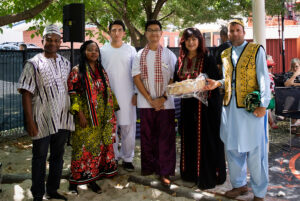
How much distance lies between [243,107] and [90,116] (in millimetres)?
1839

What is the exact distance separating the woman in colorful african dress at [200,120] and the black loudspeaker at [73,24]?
297 cm

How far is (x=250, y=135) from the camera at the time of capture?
11.2 ft

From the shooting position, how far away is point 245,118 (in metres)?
3.45

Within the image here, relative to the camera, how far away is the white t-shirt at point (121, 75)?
176 inches

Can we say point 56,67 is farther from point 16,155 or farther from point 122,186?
point 16,155

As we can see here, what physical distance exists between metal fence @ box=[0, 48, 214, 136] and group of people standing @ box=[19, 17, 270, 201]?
13.8ft

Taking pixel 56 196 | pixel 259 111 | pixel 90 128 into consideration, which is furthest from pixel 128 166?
pixel 259 111

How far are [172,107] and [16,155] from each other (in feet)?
12.0

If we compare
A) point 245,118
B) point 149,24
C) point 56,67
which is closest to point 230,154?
point 245,118

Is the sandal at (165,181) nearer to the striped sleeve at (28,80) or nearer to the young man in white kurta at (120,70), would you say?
the young man in white kurta at (120,70)

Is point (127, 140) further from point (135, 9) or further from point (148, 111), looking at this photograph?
point (135, 9)

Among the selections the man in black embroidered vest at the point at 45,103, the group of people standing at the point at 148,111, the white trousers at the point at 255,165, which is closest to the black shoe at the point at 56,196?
the group of people standing at the point at 148,111

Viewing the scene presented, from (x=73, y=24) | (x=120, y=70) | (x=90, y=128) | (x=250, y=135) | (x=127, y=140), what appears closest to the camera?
(x=250, y=135)

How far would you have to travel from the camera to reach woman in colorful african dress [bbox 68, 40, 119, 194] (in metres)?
3.85
